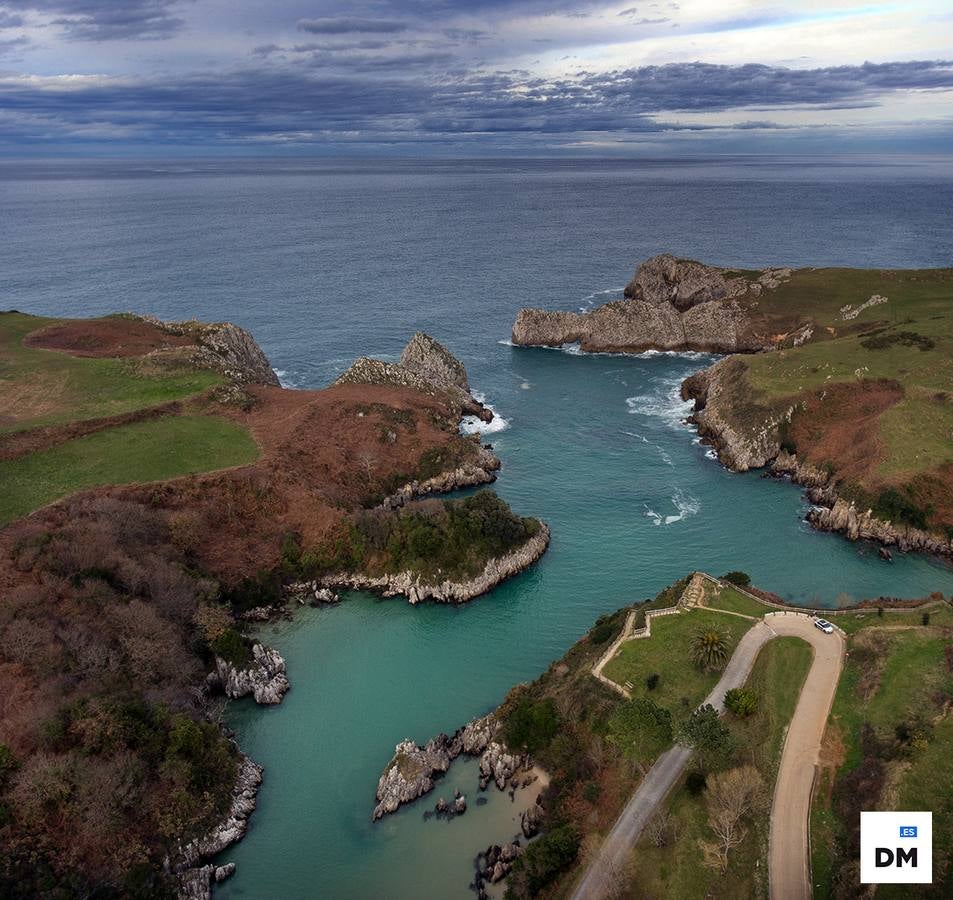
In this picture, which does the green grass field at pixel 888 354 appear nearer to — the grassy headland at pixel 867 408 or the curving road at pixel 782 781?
the grassy headland at pixel 867 408

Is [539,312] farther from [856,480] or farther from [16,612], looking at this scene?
[16,612]

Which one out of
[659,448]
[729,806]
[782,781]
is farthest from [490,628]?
[659,448]

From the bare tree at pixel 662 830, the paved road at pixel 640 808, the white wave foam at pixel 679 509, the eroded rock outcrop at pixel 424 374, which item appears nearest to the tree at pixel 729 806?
the bare tree at pixel 662 830

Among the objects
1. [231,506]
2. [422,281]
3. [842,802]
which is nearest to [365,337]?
[422,281]

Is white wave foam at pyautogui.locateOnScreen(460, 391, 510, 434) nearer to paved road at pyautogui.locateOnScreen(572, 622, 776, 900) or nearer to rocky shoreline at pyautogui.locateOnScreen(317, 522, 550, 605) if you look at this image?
rocky shoreline at pyautogui.locateOnScreen(317, 522, 550, 605)

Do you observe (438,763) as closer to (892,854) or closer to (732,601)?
(892,854)
